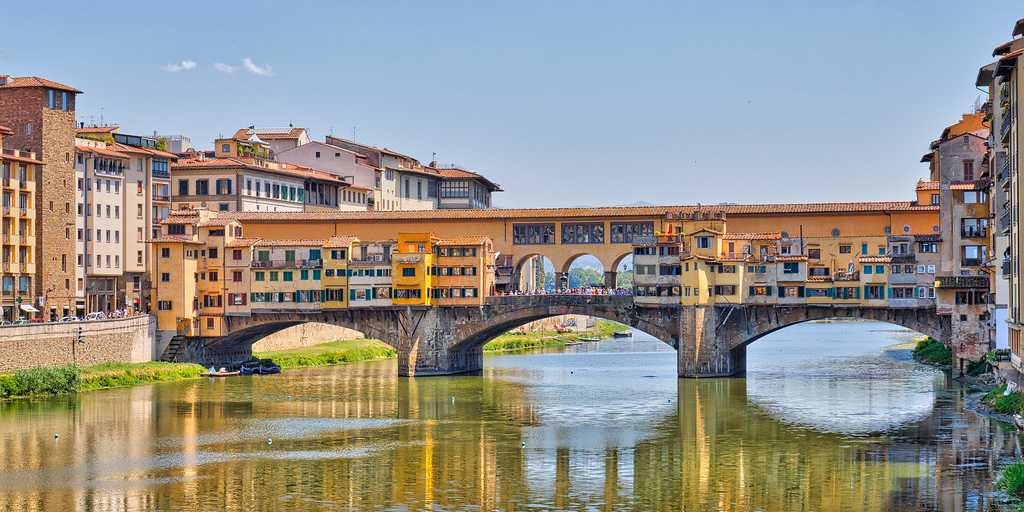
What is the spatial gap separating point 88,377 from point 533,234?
26.6 metres

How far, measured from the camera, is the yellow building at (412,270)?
81.3 m

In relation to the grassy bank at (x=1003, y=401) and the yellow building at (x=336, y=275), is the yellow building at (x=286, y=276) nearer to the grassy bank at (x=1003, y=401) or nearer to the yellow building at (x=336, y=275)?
the yellow building at (x=336, y=275)

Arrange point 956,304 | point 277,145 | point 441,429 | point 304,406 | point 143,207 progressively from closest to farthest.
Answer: point 441,429 → point 304,406 → point 956,304 → point 143,207 → point 277,145

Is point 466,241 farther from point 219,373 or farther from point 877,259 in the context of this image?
point 877,259

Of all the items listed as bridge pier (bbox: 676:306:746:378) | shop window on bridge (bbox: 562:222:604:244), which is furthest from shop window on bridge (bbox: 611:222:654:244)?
bridge pier (bbox: 676:306:746:378)

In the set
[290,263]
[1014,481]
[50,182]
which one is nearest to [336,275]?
[290,263]

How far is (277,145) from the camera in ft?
360

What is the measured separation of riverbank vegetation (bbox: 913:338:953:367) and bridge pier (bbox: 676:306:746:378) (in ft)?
42.2

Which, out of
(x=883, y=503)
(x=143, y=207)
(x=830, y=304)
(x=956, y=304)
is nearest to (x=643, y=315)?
(x=830, y=304)

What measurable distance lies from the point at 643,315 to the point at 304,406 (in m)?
21.0

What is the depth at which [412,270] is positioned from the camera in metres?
81.4

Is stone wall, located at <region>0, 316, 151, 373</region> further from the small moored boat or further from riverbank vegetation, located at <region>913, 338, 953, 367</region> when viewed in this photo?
riverbank vegetation, located at <region>913, 338, 953, 367</region>

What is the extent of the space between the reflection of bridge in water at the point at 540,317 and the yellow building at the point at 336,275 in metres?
0.71

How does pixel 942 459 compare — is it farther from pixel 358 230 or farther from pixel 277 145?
pixel 277 145
